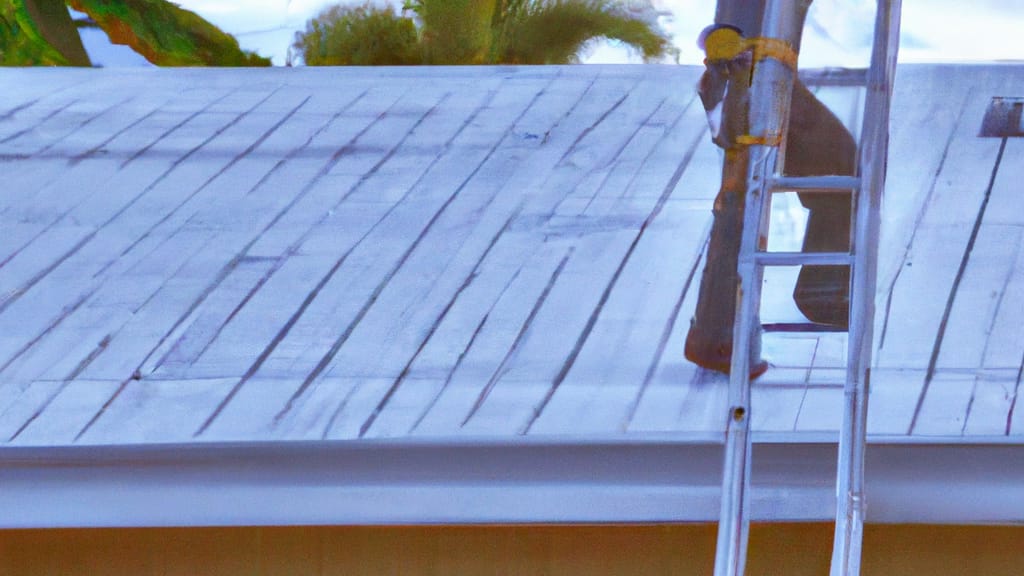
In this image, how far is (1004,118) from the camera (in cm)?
129

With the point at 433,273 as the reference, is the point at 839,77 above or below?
above

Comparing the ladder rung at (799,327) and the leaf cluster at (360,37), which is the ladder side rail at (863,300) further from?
the leaf cluster at (360,37)

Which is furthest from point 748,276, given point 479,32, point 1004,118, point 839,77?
point 1004,118

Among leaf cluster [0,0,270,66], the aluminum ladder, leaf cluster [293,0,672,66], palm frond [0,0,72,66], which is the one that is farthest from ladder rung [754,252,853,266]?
palm frond [0,0,72,66]

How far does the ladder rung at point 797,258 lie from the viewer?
1011mm

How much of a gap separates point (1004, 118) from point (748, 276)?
48 cm

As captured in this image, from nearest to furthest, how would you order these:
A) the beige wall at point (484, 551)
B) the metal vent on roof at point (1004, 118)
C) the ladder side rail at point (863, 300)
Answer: the ladder side rail at point (863, 300)
the beige wall at point (484, 551)
the metal vent on roof at point (1004, 118)

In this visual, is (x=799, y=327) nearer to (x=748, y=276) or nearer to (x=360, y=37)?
(x=748, y=276)

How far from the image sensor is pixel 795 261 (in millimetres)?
1013

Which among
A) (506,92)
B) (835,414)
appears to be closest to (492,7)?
(506,92)

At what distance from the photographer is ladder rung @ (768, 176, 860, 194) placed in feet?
3.29

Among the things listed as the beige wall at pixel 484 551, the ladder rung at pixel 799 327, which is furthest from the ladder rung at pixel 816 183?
the beige wall at pixel 484 551

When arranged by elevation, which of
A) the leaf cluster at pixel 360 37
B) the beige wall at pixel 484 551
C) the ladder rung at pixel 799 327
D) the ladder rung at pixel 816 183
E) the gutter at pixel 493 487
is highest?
the leaf cluster at pixel 360 37

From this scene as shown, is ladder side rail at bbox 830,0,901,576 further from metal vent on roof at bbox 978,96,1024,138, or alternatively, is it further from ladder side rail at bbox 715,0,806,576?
metal vent on roof at bbox 978,96,1024,138
